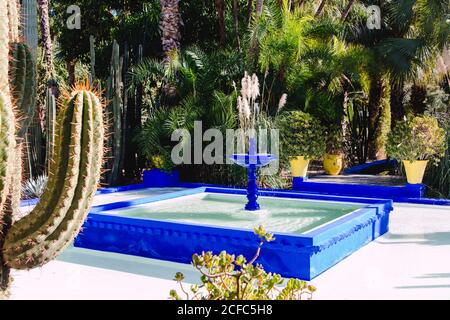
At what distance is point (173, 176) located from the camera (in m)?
12.8

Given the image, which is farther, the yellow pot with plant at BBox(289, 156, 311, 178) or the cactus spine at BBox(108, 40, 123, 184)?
the cactus spine at BBox(108, 40, 123, 184)

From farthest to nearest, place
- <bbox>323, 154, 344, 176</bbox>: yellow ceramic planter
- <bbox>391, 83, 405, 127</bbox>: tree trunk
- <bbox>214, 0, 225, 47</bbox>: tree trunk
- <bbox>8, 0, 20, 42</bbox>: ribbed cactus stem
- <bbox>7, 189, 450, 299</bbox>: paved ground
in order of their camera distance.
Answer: <bbox>391, 83, 405, 127</bbox>: tree trunk → <bbox>214, 0, 225, 47</bbox>: tree trunk → <bbox>323, 154, 344, 176</bbox>: yellow ceramic planter → <bbox>7, 189, 450, 299</bbox>: paved ground → <bbox>8, 0, 20, 42</bbox>: ribbed cactus stem

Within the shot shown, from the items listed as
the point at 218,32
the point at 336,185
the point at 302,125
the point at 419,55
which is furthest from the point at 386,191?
the point at 218,32

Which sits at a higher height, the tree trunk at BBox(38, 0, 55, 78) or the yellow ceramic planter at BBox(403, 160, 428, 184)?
the tree trunk at BBox(38, 0, 55, 78)

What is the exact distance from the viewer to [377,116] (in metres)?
16.1

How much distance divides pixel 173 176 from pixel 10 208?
362 inches

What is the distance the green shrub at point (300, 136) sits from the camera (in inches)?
450

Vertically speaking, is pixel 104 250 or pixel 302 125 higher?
pixel 302 125

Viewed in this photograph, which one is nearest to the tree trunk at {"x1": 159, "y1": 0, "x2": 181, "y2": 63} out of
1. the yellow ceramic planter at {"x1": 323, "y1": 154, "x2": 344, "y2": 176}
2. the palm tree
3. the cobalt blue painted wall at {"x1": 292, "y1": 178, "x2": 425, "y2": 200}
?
the palm tree

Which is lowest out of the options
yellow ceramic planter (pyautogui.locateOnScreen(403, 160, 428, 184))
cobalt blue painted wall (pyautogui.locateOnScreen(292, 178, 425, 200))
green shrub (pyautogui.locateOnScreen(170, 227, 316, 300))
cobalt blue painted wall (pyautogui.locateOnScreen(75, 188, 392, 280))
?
cobalt blue painted wall (pyautogui.locateOnScreen(75, 188, 392, 280))

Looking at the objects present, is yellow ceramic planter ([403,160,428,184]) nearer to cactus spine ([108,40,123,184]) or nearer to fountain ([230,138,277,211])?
fountain ([230,138,277,211])

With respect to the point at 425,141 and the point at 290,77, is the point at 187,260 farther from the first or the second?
the point at 290,77

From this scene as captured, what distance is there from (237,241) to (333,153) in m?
7.77

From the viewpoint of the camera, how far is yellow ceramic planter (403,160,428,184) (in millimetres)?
10326
